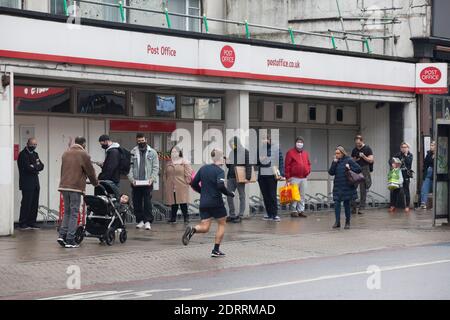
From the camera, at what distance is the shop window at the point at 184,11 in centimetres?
2705

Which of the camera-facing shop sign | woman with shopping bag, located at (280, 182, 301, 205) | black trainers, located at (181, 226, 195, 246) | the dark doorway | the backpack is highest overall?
the camera-facing shop sign

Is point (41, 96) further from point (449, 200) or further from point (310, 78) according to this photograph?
point (449, 200)

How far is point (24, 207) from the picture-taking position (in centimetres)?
2022

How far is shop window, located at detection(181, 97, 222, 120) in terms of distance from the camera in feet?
82.4

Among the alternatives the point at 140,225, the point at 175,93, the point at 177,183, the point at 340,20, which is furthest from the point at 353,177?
the point at 340,20

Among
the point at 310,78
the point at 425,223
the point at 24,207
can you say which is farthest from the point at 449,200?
the point at 24,207

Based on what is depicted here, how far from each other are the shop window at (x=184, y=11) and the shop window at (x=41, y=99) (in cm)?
564

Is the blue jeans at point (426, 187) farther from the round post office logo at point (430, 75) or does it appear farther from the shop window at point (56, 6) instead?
the shop window at point (56, 6)

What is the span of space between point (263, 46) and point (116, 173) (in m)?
6.74

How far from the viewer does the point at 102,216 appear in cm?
1712

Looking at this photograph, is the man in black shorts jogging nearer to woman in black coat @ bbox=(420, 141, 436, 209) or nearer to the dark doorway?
woman in black coat @ bbox=(420, 141, 436, 209)

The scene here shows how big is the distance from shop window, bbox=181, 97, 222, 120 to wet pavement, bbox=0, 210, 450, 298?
364 cm

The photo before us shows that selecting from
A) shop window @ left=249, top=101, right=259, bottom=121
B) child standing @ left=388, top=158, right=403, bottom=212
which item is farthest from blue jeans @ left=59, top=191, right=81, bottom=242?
child standing @ left=388, top=158, right=403, bottom=212

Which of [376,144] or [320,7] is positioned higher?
[320,7]
